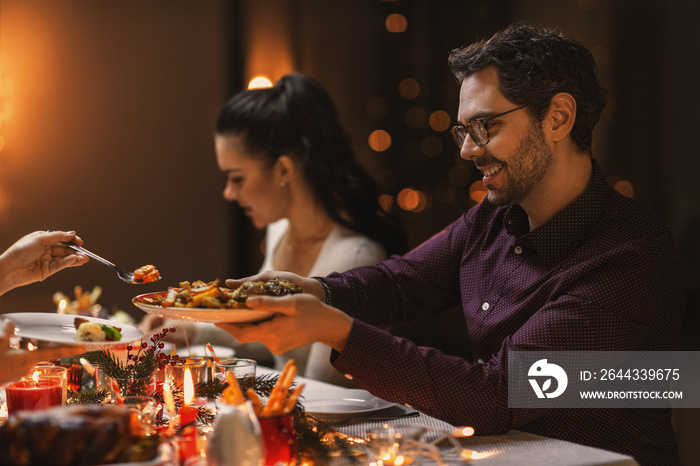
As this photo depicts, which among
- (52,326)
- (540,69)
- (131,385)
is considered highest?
(540,69)

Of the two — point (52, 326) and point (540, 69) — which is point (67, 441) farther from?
point (540, 69)

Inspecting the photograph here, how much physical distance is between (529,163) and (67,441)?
133cm

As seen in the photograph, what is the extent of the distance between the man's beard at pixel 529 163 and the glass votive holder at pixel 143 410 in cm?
107

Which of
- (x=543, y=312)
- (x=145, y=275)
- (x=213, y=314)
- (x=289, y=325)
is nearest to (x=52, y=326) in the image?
(x=145, y=275)

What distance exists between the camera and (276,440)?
1190mm

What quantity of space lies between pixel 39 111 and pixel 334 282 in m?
2.86

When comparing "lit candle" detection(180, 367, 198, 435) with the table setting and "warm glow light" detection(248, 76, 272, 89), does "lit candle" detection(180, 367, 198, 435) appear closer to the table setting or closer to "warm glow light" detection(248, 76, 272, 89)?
the table setting

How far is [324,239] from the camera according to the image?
10.00 feet

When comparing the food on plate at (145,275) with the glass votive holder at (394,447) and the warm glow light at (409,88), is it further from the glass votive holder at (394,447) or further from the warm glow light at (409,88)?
the warm glow light at (409,88)

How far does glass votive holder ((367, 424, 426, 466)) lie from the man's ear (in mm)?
1015

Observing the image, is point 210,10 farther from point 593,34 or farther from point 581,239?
point 581,239

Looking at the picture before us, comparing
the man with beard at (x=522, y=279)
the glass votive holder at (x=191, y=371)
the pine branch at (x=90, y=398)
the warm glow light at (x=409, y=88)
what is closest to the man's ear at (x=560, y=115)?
the man with beard at (x=522, y=279)

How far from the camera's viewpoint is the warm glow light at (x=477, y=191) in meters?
3.60

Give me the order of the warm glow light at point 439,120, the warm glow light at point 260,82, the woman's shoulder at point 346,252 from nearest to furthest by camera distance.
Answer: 1. the woman's shoulder at point 346,252
2. the warm glow light at point 439,120
3. the warm glow light at point 260,82
